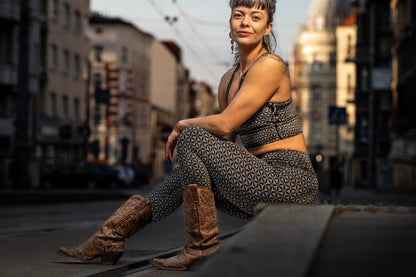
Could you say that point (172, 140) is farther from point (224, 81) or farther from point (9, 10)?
point (9, 10)

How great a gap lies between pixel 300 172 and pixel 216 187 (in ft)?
1.56

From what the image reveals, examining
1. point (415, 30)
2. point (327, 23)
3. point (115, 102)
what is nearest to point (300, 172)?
point (415, 30)

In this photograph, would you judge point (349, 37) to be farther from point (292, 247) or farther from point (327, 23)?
point (292, 247)

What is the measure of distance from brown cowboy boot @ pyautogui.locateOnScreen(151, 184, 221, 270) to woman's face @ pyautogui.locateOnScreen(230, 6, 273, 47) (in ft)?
3.41

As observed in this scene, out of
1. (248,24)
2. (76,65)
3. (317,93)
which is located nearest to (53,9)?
(76,65)

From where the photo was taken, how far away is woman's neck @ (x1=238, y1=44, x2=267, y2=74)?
16.8ft

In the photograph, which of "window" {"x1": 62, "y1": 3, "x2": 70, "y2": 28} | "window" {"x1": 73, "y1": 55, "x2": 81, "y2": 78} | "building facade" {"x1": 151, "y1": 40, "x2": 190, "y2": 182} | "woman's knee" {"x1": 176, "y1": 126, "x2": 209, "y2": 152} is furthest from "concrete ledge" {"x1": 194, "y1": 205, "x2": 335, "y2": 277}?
"building facade" {"x1": 151, "y1": 40, "x2": 190, "y2": 182}

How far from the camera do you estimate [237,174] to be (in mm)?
4520

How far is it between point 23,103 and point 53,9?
2619cm

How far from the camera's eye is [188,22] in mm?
44688

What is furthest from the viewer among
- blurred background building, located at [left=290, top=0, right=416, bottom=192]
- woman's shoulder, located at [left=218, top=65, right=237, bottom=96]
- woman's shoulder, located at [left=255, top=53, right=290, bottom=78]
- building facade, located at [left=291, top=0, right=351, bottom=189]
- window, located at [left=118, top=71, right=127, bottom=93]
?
building facade, located at [left=291, top=0, right=351, bottom=189]

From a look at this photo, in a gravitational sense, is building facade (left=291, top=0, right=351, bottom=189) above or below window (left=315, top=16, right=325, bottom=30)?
below

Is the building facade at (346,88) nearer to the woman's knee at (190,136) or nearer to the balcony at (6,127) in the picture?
the balcony at (6,127)

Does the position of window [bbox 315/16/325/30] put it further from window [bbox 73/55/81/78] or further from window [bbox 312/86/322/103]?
window [bbox 73/55/81/78]
